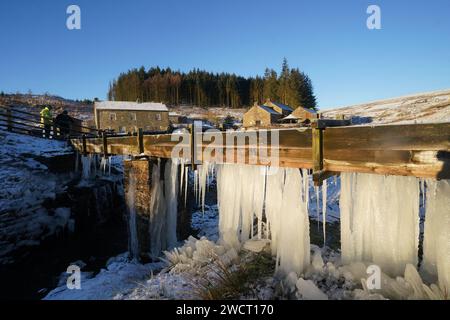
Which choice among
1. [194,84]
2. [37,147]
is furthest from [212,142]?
[194,84]

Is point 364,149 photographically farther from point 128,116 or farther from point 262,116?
point 128,116

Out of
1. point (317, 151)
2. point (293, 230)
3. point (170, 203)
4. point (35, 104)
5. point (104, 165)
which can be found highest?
point (35, 104)

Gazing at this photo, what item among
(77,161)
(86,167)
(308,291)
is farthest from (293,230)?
(77,161)

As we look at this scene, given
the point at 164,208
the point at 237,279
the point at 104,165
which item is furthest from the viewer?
the point at 104,165

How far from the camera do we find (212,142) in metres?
5.88

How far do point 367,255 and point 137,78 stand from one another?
10430 centimetres

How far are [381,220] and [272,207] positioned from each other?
188cm

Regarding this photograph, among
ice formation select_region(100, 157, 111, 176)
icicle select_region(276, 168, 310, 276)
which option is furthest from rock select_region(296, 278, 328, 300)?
ice formation select_region(100, 157, 111, 176)

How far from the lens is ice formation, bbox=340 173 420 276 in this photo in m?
3.45

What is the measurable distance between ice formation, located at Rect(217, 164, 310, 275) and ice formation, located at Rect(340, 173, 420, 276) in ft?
2.16

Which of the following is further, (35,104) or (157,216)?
(35,104)

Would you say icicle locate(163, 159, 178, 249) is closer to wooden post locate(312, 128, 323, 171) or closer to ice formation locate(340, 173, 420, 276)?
wooden post locate(312, 128, 323, 171)

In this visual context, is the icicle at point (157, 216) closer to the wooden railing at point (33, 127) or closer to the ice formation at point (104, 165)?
the ice formation at point (104, 165)

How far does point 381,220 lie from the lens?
3.64 m
